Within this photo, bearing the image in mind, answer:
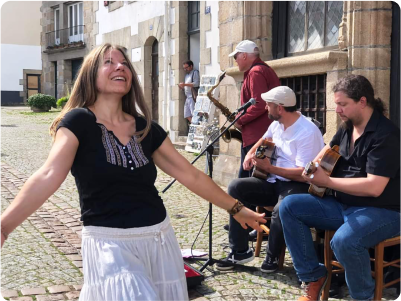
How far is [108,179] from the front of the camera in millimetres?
2598

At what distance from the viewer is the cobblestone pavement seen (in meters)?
4.30

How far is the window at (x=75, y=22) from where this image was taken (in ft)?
92.2

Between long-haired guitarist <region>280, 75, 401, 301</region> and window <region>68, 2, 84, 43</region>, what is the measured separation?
82.8 ft

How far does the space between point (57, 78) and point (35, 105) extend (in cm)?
515

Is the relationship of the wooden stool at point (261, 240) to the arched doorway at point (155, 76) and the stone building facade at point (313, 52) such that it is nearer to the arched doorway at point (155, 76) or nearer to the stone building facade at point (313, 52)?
the stone building facade at point (313, 52)

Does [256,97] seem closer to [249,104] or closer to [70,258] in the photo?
[249,104]

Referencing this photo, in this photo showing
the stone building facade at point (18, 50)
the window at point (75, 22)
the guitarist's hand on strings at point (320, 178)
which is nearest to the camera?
the guitarist's hand on strings at point (320, 178)

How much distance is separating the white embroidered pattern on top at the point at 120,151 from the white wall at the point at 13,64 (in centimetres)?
3503

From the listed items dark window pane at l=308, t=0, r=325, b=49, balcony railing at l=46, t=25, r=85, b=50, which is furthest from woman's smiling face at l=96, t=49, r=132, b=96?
balcony railing at l=46, t=25, r=85, b=50

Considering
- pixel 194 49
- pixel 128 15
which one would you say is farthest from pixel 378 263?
pixel 128 15

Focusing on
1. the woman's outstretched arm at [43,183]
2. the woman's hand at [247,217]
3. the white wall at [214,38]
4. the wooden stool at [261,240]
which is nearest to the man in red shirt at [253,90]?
the wooden stool at [261,240]

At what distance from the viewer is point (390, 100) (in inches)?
242

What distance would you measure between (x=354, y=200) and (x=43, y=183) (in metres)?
2.20

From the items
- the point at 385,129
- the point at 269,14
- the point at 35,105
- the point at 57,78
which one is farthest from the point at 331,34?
the point at 57,78
